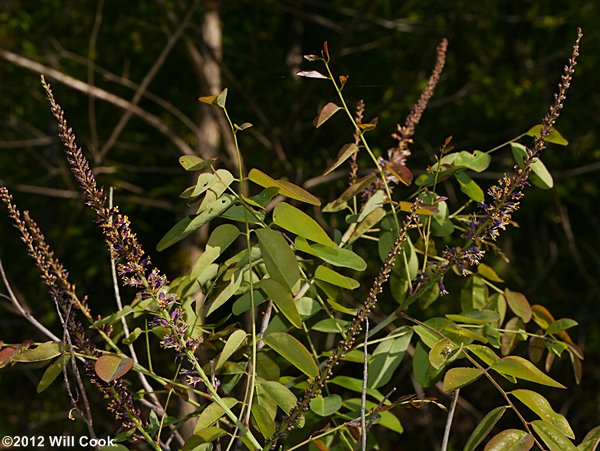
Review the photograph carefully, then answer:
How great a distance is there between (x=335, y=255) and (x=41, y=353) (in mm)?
323

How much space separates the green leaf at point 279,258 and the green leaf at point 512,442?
0.79 feet

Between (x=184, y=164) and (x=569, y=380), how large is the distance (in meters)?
4.82

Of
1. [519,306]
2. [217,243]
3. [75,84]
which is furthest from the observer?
[75,84]

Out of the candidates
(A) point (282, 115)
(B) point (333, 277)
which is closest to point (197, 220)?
(B) point (333, 277)

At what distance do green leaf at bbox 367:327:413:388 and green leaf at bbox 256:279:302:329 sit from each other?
0.23m

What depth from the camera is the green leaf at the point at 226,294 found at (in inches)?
33.4

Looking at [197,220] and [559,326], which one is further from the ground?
[197,220]

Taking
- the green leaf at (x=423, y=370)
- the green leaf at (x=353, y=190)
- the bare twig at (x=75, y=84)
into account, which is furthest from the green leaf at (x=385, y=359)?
the bare twig at (x=75, y=84)

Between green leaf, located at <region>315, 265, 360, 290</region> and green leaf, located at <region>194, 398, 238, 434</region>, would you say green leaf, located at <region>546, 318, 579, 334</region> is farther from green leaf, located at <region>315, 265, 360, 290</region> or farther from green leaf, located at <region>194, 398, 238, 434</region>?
green leaf, located at <region>194, 398, 238, 434</region>

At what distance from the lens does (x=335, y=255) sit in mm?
912

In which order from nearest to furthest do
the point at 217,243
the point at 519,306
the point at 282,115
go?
the point at 217,243, the point at 519,306, the point at 282,115

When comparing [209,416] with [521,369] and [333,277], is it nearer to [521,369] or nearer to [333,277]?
[333,277]

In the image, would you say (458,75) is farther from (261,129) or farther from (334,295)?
(334,295)

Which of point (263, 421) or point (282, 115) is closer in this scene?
point (263, 421)
